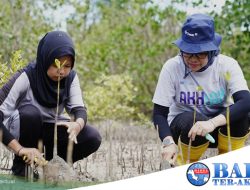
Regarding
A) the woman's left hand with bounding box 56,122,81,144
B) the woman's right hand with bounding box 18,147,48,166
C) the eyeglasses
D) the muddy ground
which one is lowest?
the muddy ground

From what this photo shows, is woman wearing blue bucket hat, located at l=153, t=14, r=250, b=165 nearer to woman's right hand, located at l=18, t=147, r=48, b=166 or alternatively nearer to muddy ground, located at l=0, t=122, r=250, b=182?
muddy ground, located at l=0, t=122, r=250, b=182

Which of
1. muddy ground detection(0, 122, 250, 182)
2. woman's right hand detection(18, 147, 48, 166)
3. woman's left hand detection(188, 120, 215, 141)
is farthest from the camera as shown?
muddy ground detection(0, 122, 250, 182)

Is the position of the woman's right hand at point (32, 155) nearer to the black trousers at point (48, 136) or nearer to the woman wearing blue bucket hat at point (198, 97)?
the black trousers at point (48, 136)

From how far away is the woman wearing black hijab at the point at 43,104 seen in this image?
2.43m

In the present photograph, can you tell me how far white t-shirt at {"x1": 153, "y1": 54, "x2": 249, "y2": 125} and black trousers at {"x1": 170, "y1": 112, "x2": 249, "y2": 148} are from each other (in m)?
0.05

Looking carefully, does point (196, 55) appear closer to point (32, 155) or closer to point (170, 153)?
point (170, 153)

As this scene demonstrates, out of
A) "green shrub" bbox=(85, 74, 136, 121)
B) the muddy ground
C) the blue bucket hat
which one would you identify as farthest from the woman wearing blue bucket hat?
"green shrub" bbox=(85, 74, 136, 121)

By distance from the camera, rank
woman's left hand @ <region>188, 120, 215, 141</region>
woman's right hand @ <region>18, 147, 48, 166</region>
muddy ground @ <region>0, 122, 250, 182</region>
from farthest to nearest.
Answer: muddy ground @ <region>0, 122, 250, 182</region> → woman's right hand @ <region>18, 147, 48, 166</region> → woman's left hand @ <region>188, 120, 215, 141</region>

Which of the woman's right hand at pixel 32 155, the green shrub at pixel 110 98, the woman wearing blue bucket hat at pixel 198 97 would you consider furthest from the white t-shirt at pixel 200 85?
the green shrub at pixel 110 98

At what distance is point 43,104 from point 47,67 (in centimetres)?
15

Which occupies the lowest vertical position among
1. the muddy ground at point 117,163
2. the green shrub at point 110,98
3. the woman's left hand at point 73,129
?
the green shrub at point 110,98

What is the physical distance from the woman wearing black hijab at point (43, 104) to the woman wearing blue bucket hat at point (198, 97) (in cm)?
32

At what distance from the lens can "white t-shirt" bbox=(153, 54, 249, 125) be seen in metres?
2.41

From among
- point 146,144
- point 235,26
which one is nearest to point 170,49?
point 235,26
